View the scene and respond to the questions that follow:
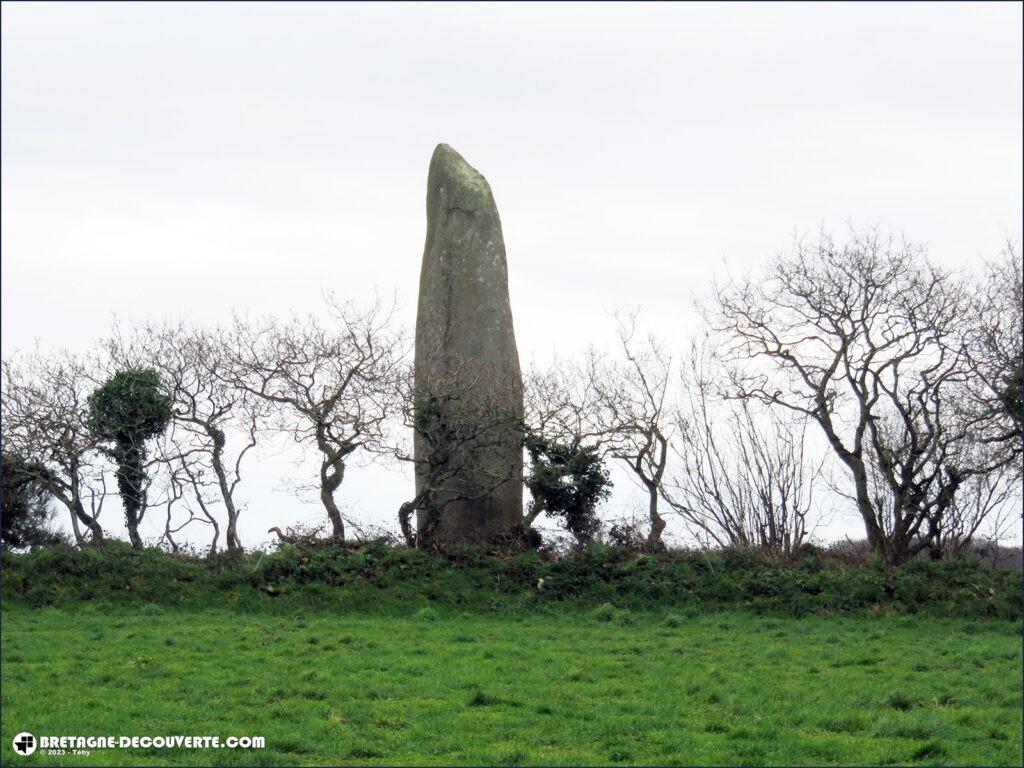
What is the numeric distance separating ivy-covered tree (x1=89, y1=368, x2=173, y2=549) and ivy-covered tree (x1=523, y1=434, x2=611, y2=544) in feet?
24.0

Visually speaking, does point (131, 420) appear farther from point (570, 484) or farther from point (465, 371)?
point (570, 484)

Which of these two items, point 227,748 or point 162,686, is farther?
point 162,686

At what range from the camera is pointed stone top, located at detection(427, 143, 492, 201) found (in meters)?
26.8

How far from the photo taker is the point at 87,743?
1030cm


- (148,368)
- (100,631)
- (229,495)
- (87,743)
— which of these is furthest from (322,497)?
(87,743)

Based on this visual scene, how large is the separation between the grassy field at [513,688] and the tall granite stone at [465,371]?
4.86 metres

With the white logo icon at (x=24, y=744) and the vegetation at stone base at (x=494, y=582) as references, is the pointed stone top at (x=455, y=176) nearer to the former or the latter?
the vegetation at stone base at (x=494, y=582)

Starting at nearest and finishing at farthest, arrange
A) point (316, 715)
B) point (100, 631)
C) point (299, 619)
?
point (316, 715), point (100, 631), point (299, 619)

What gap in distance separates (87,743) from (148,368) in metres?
14.5

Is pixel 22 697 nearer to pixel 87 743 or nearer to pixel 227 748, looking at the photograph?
pixel 87 743

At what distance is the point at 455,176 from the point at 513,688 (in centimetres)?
1595

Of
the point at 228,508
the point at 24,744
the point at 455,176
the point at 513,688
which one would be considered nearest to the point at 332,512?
the point at 228,508

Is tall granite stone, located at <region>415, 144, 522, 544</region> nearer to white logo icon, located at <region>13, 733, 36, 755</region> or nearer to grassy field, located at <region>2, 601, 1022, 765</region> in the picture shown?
grassy field, located at <region>2, 601, 1022, 765</region>

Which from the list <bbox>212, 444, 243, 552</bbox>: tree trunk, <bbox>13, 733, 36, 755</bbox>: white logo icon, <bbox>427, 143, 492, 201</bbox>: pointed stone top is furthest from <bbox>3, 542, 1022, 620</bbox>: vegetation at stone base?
<bbox>13, 733, 36, 755</bbox>: white logo icon
